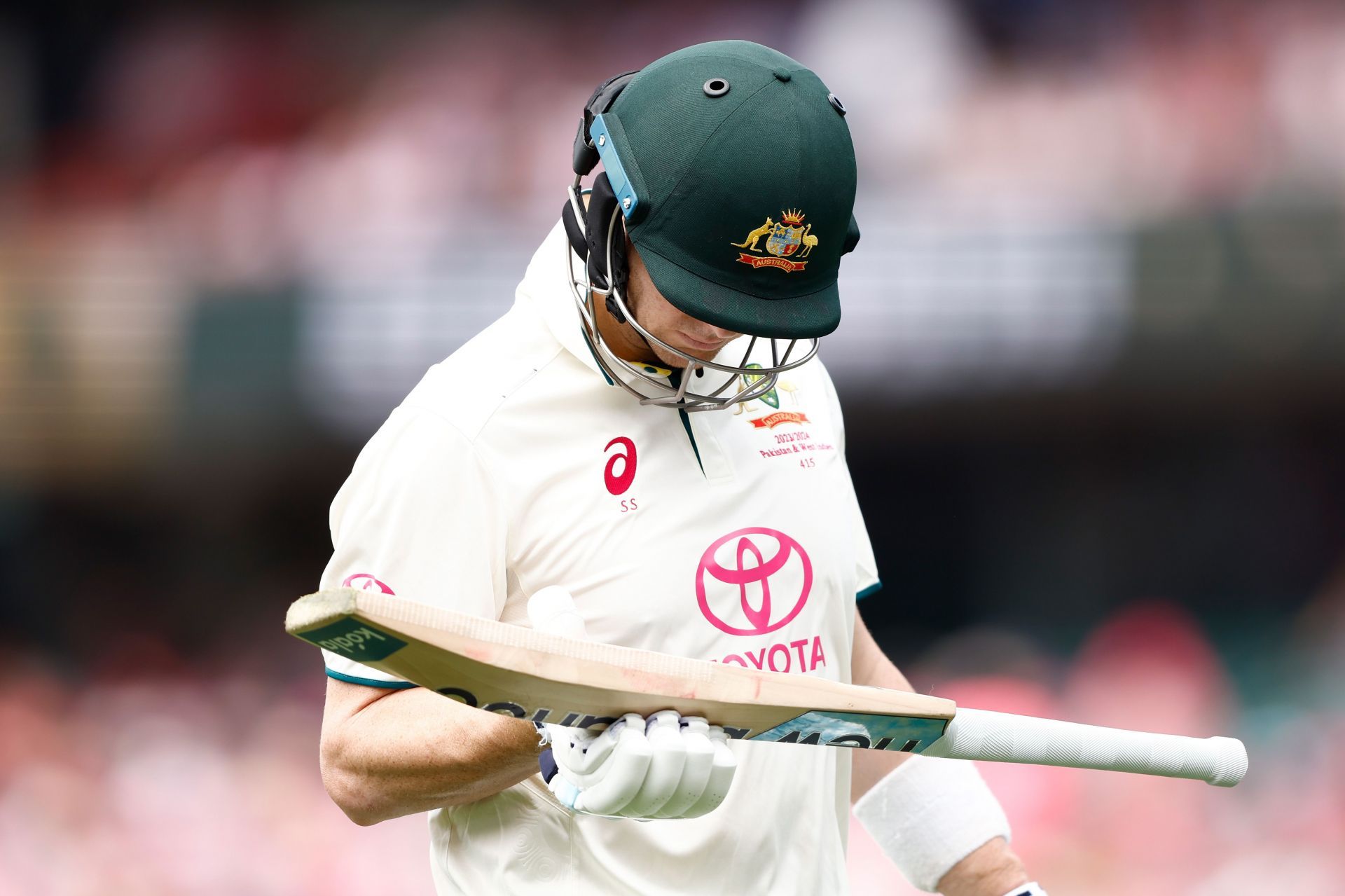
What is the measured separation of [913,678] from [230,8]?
3.80 metres

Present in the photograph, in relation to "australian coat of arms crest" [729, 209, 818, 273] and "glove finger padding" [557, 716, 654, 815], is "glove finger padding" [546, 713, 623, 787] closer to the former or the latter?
"glove finger padding" [557, 716, 654, 815]

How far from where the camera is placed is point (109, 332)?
5.38m

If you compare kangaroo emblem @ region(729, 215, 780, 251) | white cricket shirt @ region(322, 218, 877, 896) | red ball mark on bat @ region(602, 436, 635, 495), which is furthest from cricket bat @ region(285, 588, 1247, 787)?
kangaroo emblem @ region(729, 215, 780, 251)

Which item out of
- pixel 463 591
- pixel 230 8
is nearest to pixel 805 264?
pixel 463 591

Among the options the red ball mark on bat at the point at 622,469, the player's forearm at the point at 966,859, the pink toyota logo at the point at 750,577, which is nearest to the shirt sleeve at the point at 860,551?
the player's forearm at the point at 966,859

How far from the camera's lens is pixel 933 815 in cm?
169

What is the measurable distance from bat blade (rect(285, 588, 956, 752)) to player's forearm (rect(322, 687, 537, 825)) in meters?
0.08

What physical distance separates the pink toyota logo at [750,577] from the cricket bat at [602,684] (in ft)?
0.53

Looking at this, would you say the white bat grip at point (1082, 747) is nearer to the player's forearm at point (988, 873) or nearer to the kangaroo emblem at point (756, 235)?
the player's forearm at point (988, 873)

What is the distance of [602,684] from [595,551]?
257 millimetres

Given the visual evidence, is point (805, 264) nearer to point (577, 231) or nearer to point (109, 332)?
point (577, 231)

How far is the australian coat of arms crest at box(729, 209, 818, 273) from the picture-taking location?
1346 mm

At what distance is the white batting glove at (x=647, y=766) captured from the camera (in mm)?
1156

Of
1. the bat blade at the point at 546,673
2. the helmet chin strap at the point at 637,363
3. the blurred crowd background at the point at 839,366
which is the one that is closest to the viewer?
the bat blade at the point at 546,673
